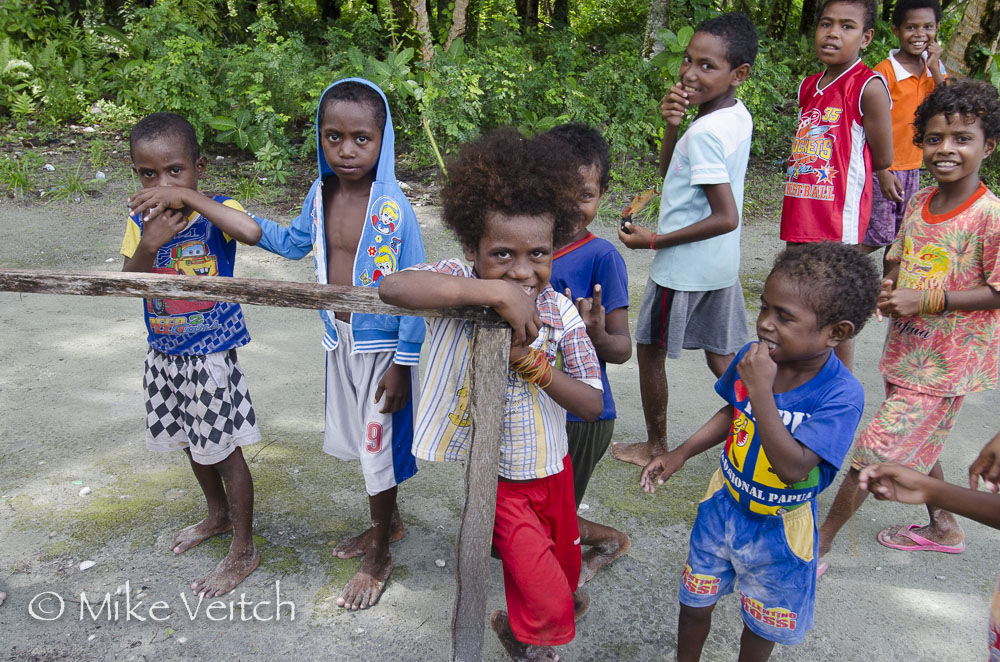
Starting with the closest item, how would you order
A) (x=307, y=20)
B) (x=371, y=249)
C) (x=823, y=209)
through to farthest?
(x=371, y=249) → (x=823, y=209) → (x=307, y=20)

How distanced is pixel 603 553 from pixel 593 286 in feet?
3.54

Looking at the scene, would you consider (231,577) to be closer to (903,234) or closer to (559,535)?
(559,535)

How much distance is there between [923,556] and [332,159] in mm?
2716

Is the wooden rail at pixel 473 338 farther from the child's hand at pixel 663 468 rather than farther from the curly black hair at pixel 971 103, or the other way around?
the curly black hair at pixel 971 103

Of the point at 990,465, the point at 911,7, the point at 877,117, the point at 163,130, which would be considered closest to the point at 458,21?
the point at 911,7

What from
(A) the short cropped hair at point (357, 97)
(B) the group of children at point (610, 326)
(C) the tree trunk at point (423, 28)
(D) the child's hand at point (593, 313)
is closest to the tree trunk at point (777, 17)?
(C) the tree trunk at point (423, 28)

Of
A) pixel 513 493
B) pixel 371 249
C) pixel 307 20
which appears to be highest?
pixel 307 20

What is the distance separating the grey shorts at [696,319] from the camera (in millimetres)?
3289

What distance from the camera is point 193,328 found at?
2.58 meters

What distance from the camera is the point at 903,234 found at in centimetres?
279

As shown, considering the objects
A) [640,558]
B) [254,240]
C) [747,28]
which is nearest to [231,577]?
[254,240]

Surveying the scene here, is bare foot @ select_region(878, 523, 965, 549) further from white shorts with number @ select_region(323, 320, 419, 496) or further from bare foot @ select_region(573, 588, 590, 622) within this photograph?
white shorts with number @ select_region(323, 320, 419, 496)

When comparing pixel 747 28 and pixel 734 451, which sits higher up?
pixel 747 28

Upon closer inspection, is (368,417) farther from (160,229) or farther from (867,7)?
(867,7)
